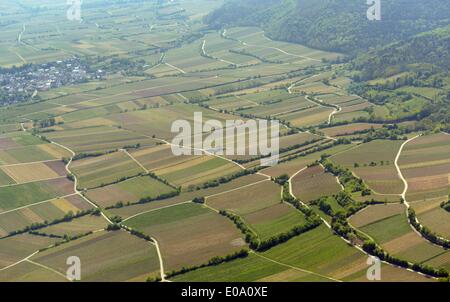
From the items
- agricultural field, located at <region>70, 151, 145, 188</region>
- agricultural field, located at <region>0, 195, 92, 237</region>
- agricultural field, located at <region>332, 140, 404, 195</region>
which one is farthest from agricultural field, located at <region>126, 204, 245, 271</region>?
agricultural field, located at <region>332, 140, 404, 195</region>

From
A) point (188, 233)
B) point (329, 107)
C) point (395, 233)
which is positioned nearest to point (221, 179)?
point (188, 233)

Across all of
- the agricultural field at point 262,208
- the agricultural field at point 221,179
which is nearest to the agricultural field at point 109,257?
the agricultural field at point 221,179

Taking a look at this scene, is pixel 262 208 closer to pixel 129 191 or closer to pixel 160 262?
pixel 160 262

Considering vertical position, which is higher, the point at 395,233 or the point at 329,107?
the point at 395,233

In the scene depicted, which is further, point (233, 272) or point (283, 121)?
point (283, 121)

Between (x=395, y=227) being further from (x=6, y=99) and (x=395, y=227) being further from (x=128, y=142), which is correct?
(x=6, y=99)

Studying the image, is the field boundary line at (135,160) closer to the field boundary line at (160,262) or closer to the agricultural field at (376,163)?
the field boundary line at (160,262)

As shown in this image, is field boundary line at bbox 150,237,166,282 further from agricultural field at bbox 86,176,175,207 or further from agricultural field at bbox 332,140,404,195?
agricultural field at bbox 332,140,404,195

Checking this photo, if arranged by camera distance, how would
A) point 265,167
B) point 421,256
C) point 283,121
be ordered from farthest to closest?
point 283,121 → point 265,167 → point 421,256

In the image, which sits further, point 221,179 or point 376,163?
point 376,163
